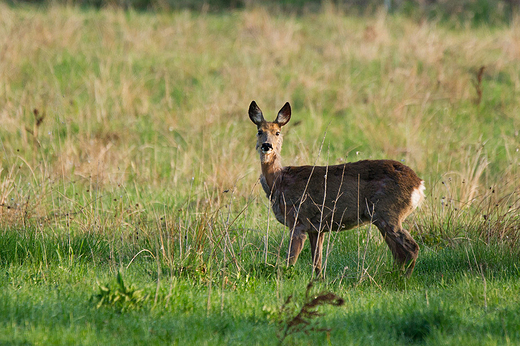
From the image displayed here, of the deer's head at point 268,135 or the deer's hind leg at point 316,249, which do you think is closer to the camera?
the deer's hind leg at point 316,249

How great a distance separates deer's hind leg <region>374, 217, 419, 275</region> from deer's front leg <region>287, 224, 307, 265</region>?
725 mm

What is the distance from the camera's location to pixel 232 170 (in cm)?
883

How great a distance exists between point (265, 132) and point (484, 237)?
2.48 m

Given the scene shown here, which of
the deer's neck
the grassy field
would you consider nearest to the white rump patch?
the grassy field

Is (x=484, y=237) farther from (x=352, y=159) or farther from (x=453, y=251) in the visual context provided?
(x=352, y=159)

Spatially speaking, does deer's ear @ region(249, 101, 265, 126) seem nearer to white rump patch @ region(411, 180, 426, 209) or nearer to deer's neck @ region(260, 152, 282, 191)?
deer's neck @ region(260, 152, 282, 191)

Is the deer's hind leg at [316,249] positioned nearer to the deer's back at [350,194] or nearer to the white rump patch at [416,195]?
the deer's back at [350,194]

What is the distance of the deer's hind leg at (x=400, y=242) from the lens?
19.4 feet

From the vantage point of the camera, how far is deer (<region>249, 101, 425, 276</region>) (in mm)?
5961

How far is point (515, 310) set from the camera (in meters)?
4.66

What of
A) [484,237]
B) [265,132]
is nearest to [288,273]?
[265,132]

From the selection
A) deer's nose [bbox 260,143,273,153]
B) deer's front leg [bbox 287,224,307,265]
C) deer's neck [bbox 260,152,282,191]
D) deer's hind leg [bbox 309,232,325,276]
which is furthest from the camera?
deer's neck [bbox 260,152,282,191]

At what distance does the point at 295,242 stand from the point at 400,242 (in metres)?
0.99

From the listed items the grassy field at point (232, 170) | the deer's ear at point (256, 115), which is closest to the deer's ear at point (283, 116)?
the deer's ear at point (256, 115)
